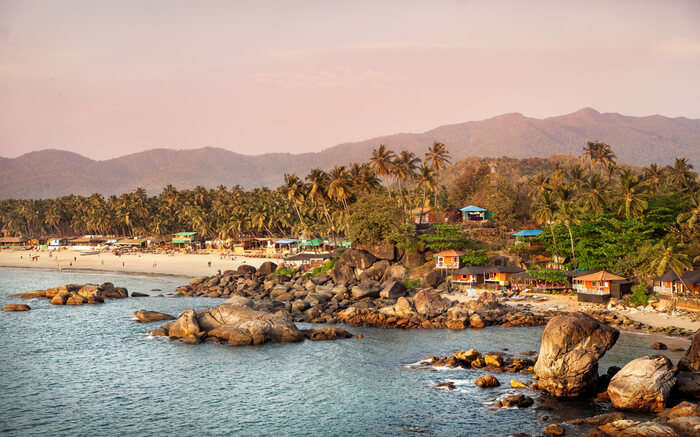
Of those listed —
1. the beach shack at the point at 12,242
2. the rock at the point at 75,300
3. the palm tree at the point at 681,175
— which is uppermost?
the palm tree at the point at 681,175

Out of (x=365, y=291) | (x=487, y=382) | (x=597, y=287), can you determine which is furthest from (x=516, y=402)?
(x=365, y=291)

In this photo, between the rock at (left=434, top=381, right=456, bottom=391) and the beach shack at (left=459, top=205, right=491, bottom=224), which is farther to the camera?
the beach shack at (left=459, top=205, right=491, bottom=224)

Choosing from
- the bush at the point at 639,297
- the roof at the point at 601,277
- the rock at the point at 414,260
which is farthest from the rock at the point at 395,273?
the bush at the point at 639,297

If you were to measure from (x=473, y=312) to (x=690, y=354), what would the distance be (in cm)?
2121

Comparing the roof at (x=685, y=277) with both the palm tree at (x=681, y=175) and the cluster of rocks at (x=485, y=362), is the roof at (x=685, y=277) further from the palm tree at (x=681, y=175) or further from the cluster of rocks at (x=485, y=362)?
the palm tree at (x=681, y=175)

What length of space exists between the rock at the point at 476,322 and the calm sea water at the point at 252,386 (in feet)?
3.83

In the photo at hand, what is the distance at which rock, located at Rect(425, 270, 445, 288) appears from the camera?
66.5 metres

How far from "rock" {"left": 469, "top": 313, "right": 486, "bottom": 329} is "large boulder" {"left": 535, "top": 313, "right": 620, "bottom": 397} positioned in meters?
18.4

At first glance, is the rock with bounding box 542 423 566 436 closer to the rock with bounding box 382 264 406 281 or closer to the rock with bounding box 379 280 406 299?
the rock with bounding box 379 280 406 299

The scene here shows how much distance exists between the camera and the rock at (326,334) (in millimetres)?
44531

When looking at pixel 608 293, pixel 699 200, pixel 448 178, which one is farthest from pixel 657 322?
pixel 448 178

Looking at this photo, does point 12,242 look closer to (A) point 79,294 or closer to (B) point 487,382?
(A) point 79,294

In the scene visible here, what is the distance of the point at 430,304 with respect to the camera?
5138 centimetres

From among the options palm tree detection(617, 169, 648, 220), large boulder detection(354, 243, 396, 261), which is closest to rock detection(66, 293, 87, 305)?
large boulder detection(354, 243, 396, 261)
